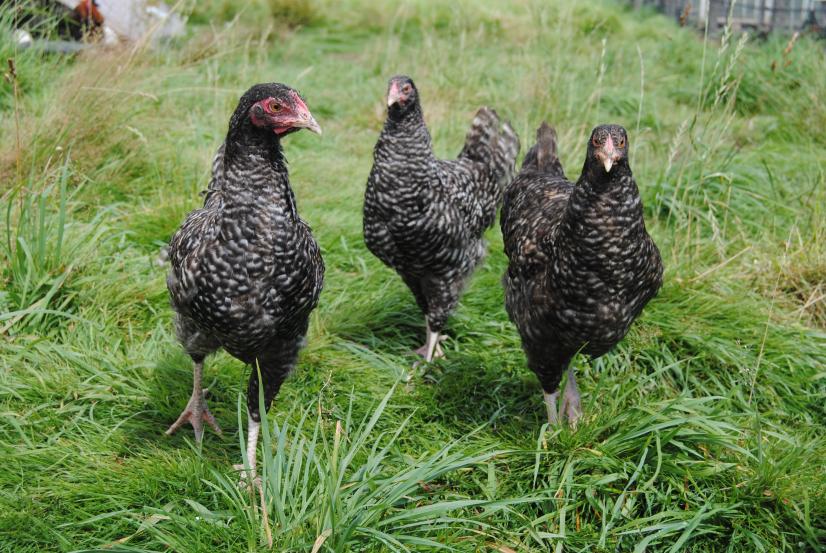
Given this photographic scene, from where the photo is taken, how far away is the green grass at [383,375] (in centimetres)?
273

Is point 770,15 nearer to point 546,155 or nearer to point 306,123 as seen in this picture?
point 546,155

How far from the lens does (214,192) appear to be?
3.51 meters

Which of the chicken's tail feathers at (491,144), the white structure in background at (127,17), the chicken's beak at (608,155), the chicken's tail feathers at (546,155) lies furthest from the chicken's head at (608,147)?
the white structure in background at (127,17)

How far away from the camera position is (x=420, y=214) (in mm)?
3846

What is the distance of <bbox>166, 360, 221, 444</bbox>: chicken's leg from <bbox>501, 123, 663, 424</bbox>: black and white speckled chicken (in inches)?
55.6

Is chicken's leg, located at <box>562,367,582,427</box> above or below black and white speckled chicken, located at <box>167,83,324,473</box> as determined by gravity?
below

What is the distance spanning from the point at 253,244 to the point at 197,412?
1.08m

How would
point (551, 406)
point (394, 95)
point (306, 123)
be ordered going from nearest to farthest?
point (306, 123) < point (551, 406) < point (394, 95)

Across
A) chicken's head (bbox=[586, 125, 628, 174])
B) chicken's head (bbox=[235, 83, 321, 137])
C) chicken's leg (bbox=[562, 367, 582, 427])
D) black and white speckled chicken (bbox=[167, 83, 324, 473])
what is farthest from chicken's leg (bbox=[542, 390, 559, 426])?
chicken's head (bbox=[235, 83, 321, 137])

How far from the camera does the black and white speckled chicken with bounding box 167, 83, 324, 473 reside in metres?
2.64

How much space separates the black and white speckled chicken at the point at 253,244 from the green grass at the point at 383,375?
0.42 m

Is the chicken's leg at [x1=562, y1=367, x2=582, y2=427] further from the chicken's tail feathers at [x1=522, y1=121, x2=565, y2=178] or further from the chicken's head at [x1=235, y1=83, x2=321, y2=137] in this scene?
the chicken's head at [x1=235, y1=83, x2=321, y2=137]

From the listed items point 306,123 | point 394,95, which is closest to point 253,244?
point 306,123

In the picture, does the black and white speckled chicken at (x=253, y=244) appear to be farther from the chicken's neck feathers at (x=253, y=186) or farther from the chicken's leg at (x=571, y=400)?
the chicken's leg at (x=571, y=400)
